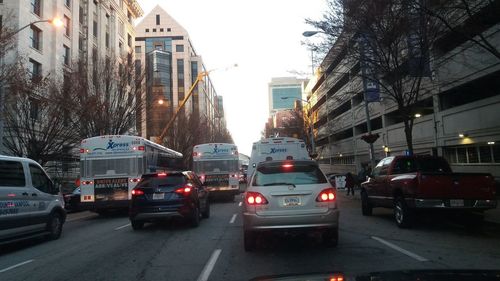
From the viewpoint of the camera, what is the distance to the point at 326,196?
9188mm

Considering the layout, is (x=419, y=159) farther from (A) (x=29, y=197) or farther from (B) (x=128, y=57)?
(B) (x=128, y=57)

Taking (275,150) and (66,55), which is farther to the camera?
(66,55)

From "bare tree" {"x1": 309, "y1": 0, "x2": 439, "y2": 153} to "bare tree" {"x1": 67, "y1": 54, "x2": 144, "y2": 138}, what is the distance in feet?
48.5

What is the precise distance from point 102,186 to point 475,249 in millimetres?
14050

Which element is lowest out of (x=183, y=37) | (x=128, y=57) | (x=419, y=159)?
(x=419, y=159)

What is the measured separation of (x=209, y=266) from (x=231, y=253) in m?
1.27

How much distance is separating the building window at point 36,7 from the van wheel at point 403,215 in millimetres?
30905

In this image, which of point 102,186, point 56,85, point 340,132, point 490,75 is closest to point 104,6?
point 56,85

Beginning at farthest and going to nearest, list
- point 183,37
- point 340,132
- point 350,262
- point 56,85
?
1. point 183,37
2. point 340,132
3. point 56,85
4. point 350,262

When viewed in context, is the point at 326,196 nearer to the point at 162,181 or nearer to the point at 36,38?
the point at 162,181

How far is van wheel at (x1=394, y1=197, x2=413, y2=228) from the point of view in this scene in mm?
12352

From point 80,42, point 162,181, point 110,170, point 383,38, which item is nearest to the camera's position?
point 162,181

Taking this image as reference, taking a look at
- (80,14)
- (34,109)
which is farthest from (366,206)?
(80,14)

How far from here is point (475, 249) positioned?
A: 9.28 metres
